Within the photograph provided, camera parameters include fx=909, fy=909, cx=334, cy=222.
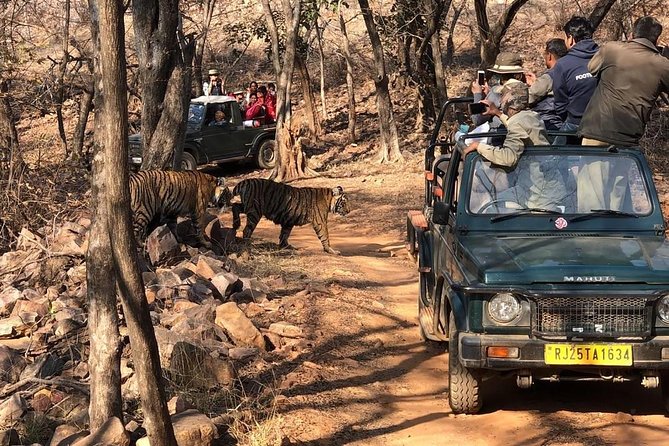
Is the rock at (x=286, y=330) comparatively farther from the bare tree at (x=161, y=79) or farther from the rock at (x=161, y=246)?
the bare tree at (x=161, y=79)

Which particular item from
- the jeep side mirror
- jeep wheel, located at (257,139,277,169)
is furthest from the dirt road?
jeep wheel, located at (257,139,277,169)

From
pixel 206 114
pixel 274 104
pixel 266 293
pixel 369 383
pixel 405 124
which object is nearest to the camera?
Answer: pixel 369 383

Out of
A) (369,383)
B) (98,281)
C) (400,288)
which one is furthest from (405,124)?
(98,281)

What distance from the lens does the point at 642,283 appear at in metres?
5.29

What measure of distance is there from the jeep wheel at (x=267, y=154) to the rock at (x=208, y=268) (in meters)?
12.1

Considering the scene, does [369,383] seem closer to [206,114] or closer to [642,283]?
[642,283]

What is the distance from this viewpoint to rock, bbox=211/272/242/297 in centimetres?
830

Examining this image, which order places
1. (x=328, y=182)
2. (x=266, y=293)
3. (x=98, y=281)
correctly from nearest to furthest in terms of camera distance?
(x=98, y=281) < (x=266, y=293) < (x=328, y=182)

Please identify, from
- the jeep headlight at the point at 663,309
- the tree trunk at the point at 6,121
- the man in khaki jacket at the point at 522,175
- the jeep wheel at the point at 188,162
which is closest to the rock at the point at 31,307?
the man in khaki jacket at the point at 522,175

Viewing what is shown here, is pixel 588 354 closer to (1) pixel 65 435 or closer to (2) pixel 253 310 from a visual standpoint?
(1) pixel 65 435

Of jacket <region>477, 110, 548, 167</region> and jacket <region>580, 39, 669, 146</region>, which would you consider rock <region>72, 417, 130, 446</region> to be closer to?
jacket <region>477, 110, 548, 167</region>

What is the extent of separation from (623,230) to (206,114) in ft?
49.0

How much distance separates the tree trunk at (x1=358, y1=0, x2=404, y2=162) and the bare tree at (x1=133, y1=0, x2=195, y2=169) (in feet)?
28.3

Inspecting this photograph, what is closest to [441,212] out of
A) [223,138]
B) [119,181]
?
[119,181]
